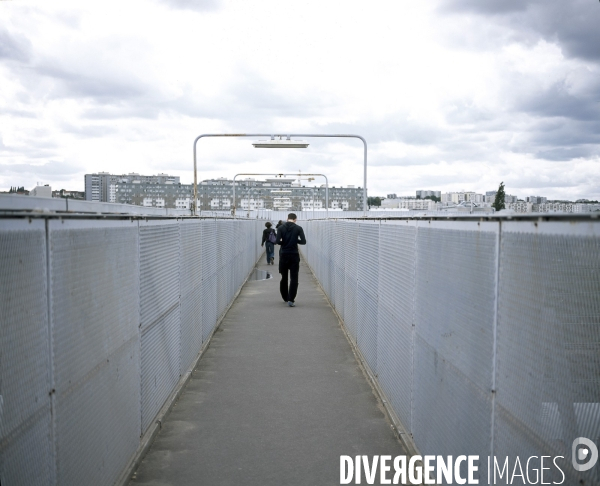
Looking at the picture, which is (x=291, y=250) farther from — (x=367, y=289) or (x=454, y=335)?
(x=454, y=335)

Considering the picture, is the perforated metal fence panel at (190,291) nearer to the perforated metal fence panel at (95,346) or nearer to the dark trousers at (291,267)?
the perforated metal fence panel at (95,346)

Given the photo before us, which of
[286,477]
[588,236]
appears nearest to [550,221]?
[588,236]

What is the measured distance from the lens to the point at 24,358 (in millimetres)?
2908

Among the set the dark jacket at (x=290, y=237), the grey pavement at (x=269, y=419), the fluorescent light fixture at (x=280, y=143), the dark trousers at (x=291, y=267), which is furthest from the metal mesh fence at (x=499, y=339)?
the fluorescent light fixture at (x=280, y=143)

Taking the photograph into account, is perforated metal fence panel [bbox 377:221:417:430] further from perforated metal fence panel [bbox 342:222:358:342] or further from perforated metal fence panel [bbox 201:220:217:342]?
perforated metal fence panel [bbox 201:220:217:342]

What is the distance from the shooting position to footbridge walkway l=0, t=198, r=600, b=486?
105 inches

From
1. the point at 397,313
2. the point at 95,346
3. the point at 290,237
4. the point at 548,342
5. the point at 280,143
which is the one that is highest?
the point at 280,143

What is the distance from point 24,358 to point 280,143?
15.5 m

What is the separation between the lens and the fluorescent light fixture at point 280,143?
1794 centimetres

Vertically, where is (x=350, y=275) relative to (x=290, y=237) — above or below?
below

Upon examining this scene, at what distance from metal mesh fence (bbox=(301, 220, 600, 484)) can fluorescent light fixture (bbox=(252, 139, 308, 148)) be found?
12.0m

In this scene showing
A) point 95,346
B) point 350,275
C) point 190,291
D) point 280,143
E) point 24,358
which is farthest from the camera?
point 280,143

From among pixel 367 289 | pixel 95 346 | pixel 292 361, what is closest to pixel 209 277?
pixel 292 361

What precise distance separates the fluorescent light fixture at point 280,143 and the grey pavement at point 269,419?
8.20 m
